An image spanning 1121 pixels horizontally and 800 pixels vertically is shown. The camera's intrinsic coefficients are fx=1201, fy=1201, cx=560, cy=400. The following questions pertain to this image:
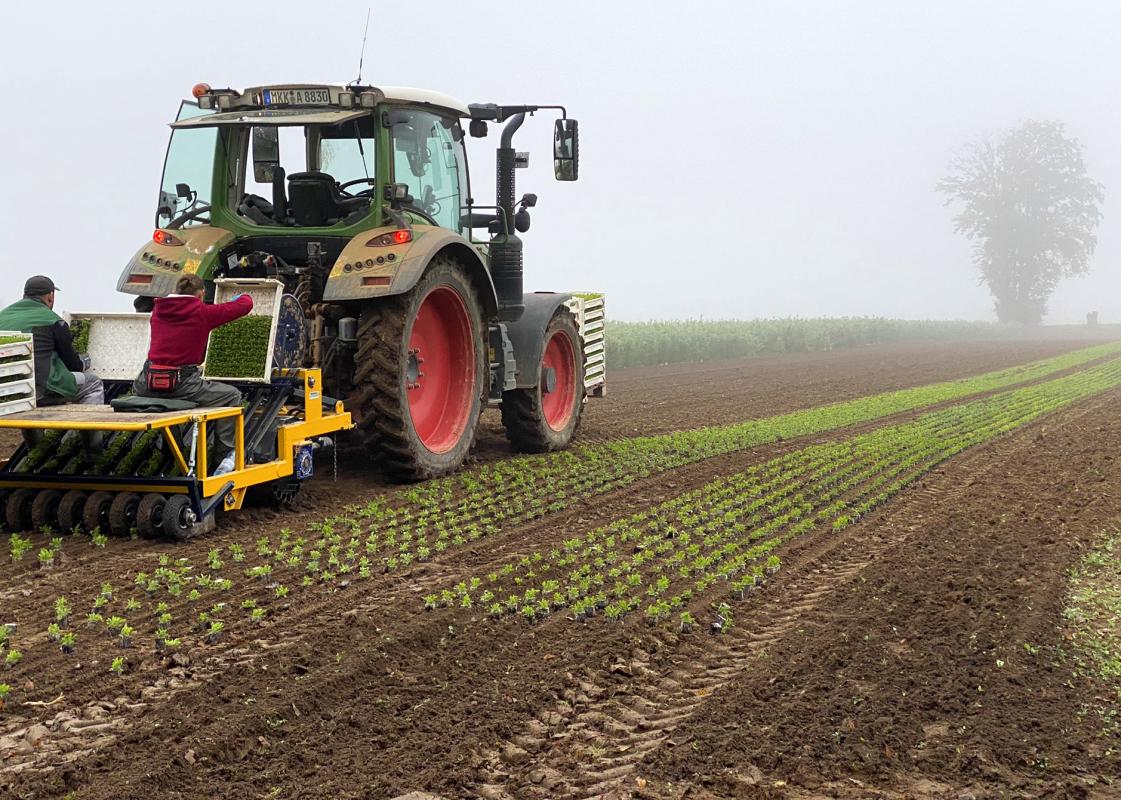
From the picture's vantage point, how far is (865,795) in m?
3.71

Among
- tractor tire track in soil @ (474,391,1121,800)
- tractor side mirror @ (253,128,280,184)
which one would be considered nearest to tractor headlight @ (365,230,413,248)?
tractor side mirror @ (253,128,280,184)

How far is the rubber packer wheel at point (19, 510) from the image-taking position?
22.5 ft

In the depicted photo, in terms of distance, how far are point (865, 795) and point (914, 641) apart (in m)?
1.59

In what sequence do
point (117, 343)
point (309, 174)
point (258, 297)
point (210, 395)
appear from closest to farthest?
1. point (210, 395)
2. point (258, 297)
3. point (117, 343)
4. point (309, 174)

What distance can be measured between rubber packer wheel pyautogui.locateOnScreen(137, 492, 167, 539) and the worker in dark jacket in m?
1.30

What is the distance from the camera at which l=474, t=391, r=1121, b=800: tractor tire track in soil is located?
3.79 meters

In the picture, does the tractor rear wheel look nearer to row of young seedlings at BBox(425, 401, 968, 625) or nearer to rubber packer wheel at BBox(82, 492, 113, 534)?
row of young seedlings at BBox(425, 401, 968, 625)

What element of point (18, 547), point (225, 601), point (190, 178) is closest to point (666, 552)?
point (225, 601)

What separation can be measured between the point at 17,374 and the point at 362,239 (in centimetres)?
235

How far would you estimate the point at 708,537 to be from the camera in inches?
283

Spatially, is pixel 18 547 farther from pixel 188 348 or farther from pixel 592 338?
pixel 592 338

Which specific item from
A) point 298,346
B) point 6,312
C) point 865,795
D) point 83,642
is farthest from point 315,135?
point 865,795

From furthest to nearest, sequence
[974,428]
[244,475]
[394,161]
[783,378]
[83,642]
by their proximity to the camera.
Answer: [783,378] → [974,428] → [394,161] → [244,475] → [83,642]

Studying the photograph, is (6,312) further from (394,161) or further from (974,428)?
(974,428)
